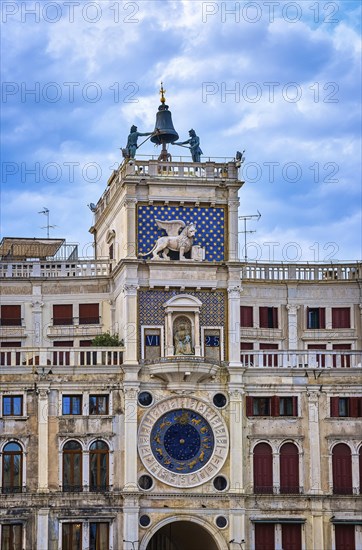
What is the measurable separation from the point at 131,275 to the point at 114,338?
3.71 metres

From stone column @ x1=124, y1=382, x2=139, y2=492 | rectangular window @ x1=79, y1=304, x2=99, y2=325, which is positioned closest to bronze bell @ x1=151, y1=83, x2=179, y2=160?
rectangular window @ x1=79, y1=304, x2=99, y2=325

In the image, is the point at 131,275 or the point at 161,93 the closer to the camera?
the point at 131,275

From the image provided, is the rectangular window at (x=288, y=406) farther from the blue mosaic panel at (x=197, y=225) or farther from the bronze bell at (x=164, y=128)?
the bronze bell at (x=164, y=128)

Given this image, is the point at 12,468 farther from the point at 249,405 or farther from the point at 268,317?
the point at 268,317

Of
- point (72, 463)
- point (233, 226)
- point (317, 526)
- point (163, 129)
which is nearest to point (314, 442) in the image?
point (317, 526)

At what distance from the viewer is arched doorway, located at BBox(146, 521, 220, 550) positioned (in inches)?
3428

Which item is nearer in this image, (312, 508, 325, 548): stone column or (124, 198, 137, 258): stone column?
(312, 508, 325, 548): stone column

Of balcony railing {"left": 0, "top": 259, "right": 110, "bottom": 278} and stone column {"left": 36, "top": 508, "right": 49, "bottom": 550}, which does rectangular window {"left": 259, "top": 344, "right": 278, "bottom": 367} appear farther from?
stone column {"left": 36, "top": 508, "right": 49, "bottom": 550}

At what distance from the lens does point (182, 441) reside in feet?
282

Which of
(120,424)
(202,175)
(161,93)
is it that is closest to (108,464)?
(120,424)

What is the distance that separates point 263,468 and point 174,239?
12831 millimetres

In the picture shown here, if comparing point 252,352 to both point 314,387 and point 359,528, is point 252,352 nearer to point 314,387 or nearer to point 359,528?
point 314,387

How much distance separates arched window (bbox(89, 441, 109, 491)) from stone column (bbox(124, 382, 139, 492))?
1.08 meters

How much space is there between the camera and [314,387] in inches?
3420
